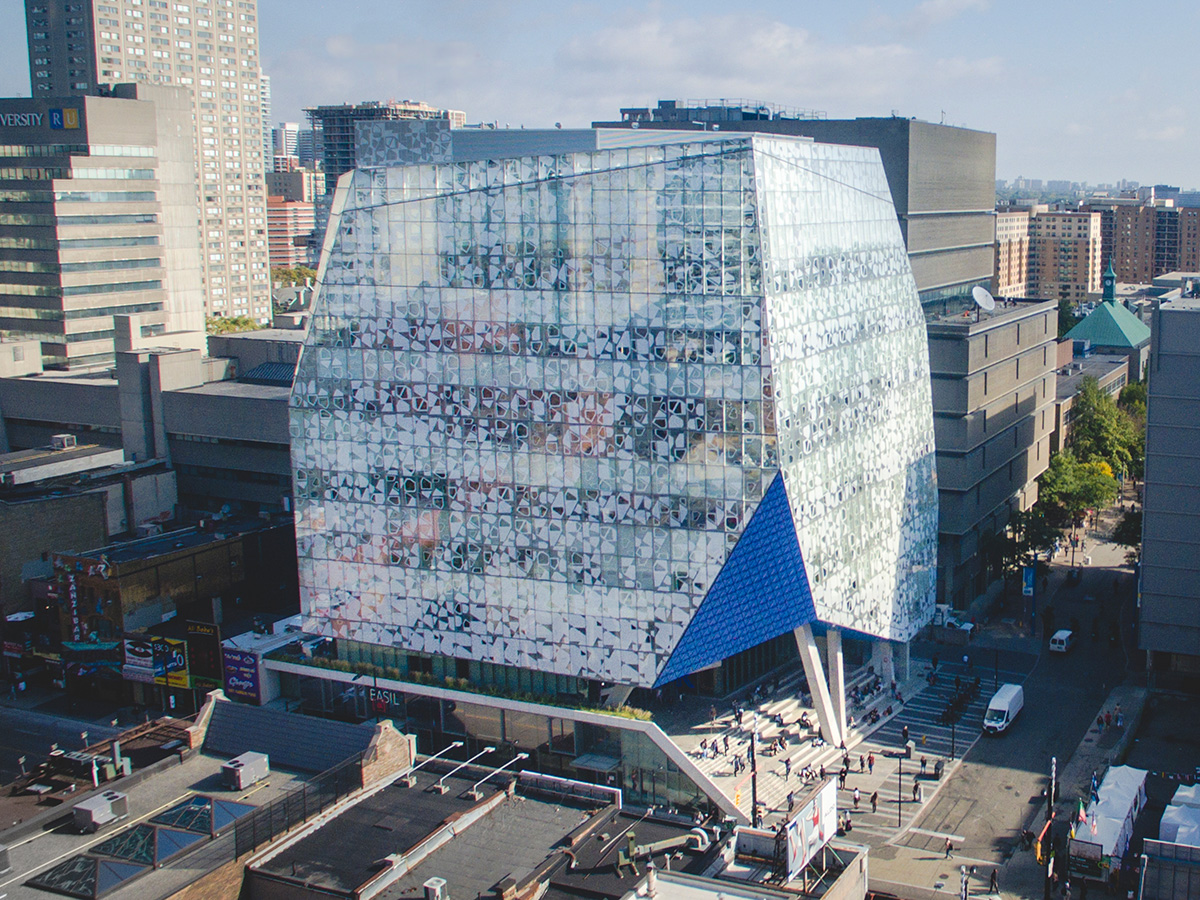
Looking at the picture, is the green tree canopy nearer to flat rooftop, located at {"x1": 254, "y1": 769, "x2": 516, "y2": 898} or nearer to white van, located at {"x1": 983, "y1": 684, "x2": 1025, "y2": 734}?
white van, located at {"x1": 983, "y1": 684, "x2": 1025, "y2": 734}

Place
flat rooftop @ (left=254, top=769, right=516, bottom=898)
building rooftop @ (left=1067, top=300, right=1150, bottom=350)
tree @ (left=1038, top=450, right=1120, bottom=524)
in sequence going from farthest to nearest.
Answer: building rooftop @ (left=1067, top=300, right=1150, bottom=350) < tree @ (left=1038, top=450, right=1120, bottom=524) < flat rooftop @ (left=254, top=769, right=516, bottom=898)

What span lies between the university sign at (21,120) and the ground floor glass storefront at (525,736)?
327 ft

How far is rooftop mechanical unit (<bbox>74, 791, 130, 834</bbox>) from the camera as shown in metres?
53.3

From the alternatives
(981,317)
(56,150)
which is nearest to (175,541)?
(981,317)

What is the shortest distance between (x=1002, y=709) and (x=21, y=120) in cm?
13055

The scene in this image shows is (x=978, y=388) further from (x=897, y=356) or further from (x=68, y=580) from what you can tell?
(x=68, y=580)

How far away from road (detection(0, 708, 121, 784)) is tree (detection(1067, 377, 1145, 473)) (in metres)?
96.8

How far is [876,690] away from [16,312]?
116 metres

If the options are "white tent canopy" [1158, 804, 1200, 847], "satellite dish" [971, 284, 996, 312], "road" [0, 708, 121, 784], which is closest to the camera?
"white tent canopy" [1158, 804, 1200, 847]

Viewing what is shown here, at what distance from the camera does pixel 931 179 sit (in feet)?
438

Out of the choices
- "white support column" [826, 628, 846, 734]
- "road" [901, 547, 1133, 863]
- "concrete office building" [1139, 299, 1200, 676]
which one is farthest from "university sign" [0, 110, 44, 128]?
"concrete office building" [1139, 299, 1200, 676]

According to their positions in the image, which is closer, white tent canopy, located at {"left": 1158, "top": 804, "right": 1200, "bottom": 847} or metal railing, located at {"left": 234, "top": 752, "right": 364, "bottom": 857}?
metal railing, located at {"left": 234, "top": 752, "right": 364, "bottom": 857}

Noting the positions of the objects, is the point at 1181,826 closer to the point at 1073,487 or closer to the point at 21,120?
the point at 1073,487

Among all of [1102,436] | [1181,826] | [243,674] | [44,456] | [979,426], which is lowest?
[1181,826]
